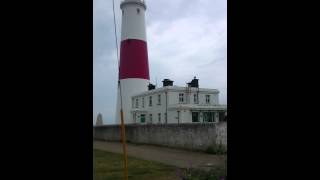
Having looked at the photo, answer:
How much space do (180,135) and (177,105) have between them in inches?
584

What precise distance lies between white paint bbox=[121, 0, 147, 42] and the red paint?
2.00ft

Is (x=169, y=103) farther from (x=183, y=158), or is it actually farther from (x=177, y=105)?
(x=183, y=158)

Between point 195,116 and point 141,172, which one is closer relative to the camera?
point 141,172

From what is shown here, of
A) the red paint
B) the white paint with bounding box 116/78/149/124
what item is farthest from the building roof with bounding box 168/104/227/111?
the red paint

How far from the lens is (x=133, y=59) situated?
31.6m

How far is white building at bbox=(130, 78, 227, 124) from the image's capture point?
3262 centimetres

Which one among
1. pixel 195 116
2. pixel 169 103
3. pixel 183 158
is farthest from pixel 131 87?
pixel 183 158

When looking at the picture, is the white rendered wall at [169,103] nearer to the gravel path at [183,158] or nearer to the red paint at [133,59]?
the red paint at [133,59]

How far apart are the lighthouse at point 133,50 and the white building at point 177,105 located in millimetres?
1360

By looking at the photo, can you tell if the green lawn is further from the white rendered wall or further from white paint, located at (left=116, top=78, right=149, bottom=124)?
→ white paint, located at (left=116, top=78, right=149, bottom=124)

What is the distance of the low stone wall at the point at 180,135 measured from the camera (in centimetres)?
1499
